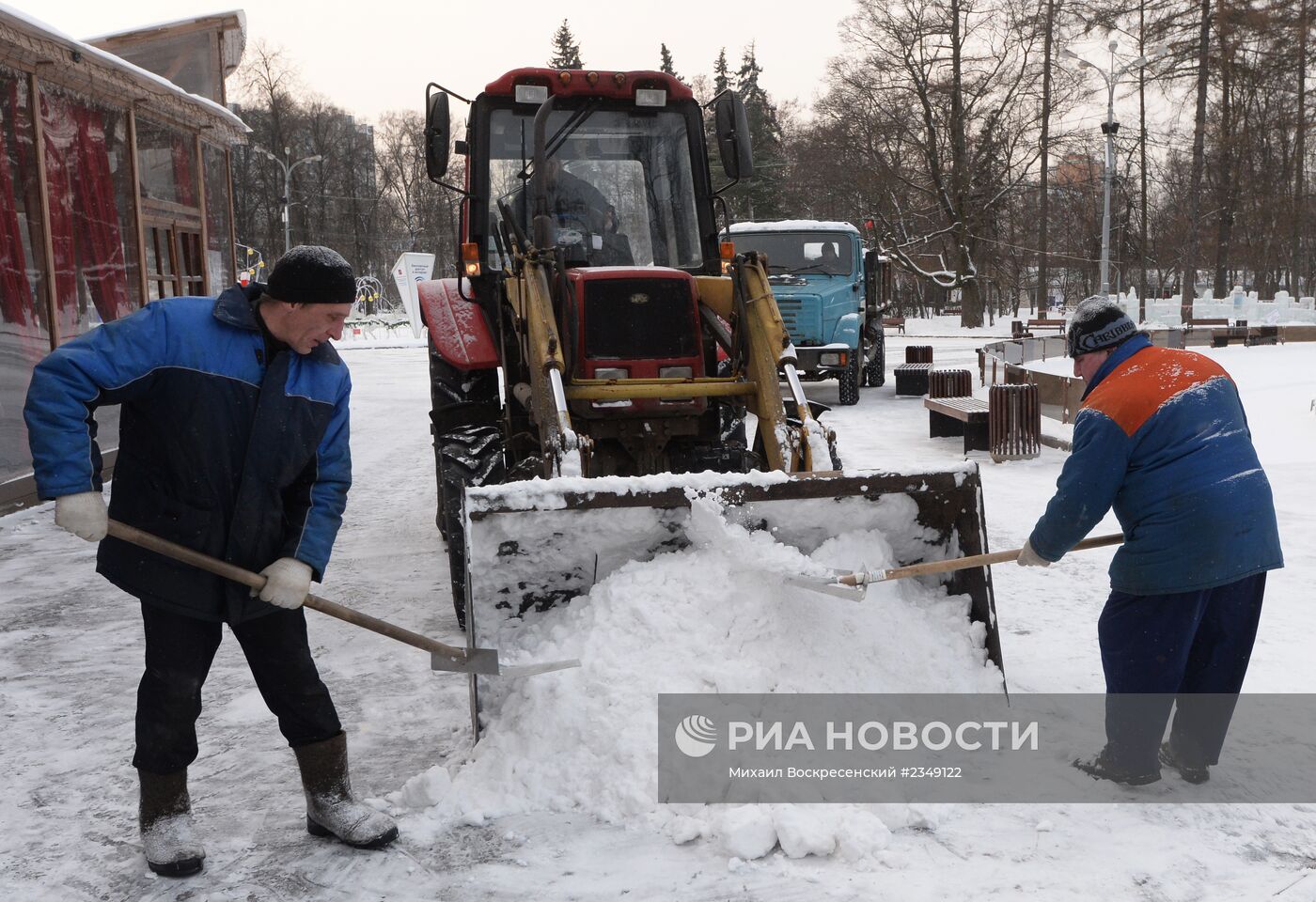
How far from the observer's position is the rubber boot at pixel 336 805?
9.66 feet

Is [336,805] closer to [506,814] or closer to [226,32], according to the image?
[506,814]

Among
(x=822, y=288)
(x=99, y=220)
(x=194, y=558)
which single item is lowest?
(x=194, y=558)

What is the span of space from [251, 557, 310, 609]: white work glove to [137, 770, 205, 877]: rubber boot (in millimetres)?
588

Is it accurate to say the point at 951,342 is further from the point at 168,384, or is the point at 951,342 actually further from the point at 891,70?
the point at 168,384

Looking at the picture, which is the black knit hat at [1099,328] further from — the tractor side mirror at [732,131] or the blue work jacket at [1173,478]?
the tractor side mirror at [732,131]

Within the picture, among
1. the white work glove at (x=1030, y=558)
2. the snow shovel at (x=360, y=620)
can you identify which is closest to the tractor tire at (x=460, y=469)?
the snow shovel at (x=360, y=620)

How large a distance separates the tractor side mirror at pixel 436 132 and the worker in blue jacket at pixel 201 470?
240 centimetres

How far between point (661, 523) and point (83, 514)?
1.74 metres

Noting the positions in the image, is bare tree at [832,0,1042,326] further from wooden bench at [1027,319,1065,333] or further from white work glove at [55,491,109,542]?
white work glove at [55,491,109,542]

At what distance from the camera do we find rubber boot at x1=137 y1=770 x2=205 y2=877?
280cm

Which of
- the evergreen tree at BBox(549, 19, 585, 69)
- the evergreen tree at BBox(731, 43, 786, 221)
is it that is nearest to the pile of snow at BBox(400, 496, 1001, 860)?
the evergreen tree at BBox(731, 43, 786, 221)

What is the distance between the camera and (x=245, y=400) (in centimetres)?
271

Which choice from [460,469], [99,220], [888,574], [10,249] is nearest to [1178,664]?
[888,574]

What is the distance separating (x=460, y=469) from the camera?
5008 millimetres
